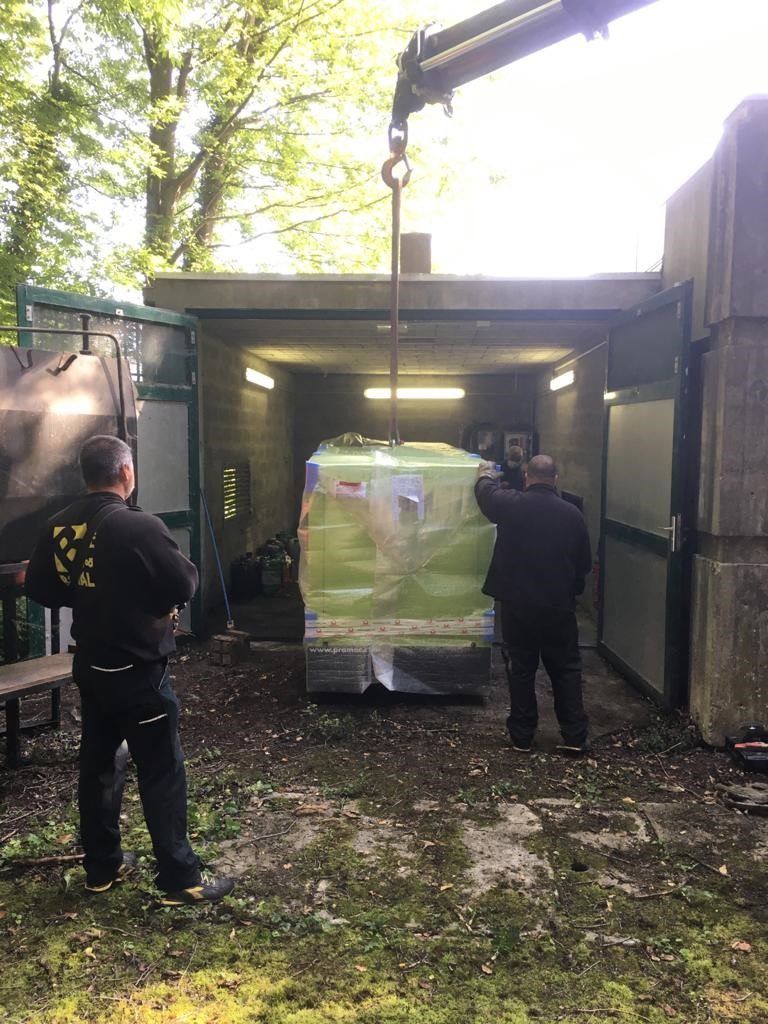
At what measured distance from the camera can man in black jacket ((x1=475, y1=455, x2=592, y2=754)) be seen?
14.4 feet

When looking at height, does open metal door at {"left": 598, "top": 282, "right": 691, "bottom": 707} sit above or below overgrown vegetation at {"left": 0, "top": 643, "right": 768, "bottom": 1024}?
above

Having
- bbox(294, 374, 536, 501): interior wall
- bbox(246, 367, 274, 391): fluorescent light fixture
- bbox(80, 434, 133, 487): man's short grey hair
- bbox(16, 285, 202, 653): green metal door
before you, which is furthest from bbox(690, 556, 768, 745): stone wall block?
bbox(294, 374, 536, 501): interior wall

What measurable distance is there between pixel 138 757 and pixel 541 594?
2.57m

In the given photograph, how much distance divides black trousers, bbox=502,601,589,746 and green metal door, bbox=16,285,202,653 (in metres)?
3.39

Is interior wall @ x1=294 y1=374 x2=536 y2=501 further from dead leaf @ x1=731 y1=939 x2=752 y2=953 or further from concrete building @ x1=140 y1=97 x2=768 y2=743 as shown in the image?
dead leaf @ x1=731 y1=939 x2=752 y2=953

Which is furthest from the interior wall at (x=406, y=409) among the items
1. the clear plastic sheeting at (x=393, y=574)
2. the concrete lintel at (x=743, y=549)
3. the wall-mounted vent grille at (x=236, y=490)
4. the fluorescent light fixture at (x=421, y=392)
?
the concrete lintel at (x=743, y=549)

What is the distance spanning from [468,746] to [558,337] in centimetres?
544

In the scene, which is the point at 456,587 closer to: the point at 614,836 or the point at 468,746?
the point at 468,746

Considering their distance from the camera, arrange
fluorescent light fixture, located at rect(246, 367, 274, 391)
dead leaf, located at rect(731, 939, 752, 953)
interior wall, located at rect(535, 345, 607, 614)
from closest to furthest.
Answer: dead leaf, located at rect(731, 939, 752, 953), interior wall, located at rect(535, 345, 607, 614), fluorescent light fixture, located at rect(246, 367, 274, 391)

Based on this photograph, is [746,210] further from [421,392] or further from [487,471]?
[421,392]

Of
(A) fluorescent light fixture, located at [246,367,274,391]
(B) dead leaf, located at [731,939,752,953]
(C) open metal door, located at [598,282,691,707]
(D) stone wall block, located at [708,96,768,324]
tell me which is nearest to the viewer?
(B) dead leaf, located at [731,939,752,953]

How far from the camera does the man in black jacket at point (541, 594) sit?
438cm

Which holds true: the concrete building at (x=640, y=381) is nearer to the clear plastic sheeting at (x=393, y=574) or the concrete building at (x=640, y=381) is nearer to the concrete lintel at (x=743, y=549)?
the concrete lintel at (x=743, y=549)

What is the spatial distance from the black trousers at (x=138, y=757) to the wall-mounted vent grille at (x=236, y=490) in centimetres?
559
